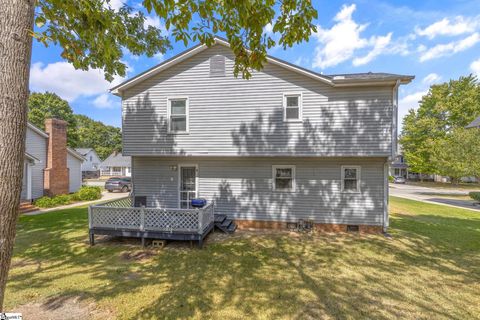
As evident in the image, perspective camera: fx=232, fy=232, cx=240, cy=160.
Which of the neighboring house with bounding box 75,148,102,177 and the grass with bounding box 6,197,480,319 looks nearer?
the grass with bounding box 6,197,480,319

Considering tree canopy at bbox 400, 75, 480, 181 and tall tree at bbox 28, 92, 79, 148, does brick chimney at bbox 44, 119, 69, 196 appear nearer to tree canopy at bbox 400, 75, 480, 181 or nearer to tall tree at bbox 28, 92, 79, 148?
tall tree at bbox 28, 92, 79, 148

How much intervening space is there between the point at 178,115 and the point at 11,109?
7.90 metres

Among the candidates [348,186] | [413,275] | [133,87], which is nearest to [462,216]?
[348,186]

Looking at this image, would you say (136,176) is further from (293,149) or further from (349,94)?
(349,94)

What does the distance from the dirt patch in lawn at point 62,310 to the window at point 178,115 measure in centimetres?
647

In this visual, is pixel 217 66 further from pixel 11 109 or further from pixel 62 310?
pixel 62 310

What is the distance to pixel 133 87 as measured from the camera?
394 inches

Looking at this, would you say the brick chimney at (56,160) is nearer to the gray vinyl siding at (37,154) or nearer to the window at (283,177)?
the gray vinyl siding at (37,154)

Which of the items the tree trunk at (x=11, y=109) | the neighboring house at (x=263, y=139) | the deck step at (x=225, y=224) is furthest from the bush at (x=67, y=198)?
the tree trunk at (x=11, y=109)

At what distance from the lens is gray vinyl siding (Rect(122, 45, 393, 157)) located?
8.55m

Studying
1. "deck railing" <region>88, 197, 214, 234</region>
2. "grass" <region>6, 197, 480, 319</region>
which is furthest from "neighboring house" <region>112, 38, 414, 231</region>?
"deck railing" <region>88, 197, 214, 234</region>

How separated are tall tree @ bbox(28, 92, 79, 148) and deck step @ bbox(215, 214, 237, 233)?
4216 cm

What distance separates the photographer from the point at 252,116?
30.2ft

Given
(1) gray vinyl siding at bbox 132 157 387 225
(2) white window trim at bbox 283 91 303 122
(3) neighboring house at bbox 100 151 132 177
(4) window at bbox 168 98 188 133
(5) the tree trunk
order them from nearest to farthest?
(5) the tree trunk, (2) white window trim at bbox 283 91 303 122, (1) gray vinyl siding at bbox 132 157 387 225, (4) window at bbox 168 98 188 133, (3) neighboring house at bbox 100 151 132 177
